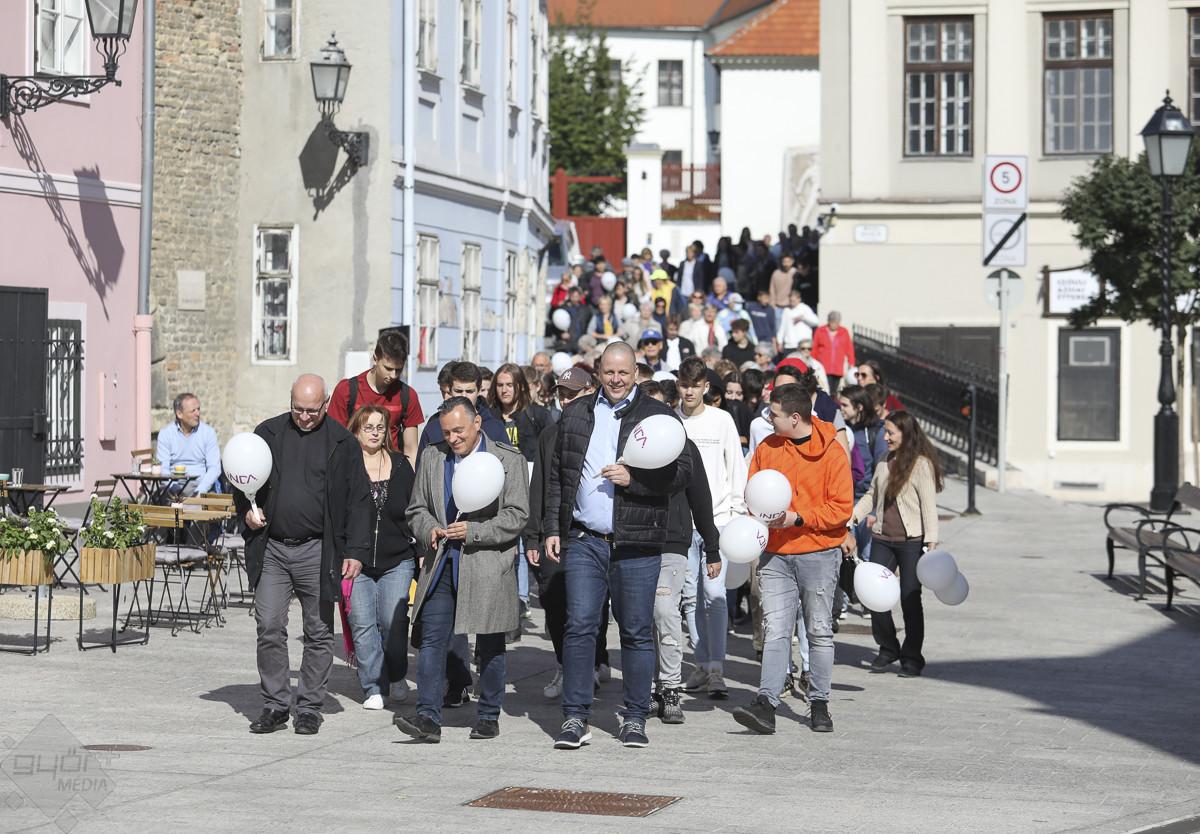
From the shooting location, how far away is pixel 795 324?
97.1 ft

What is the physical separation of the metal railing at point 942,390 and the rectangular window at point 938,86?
4121mm

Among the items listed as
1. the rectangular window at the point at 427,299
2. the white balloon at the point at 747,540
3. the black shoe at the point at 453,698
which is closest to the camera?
the white balloon at the point at 747,540

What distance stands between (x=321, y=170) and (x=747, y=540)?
14217mm

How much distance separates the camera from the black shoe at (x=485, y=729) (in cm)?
1061

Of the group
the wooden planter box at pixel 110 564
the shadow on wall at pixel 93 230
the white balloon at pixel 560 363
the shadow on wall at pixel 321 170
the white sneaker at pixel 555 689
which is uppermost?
the shadow on wall at pixel 321 170

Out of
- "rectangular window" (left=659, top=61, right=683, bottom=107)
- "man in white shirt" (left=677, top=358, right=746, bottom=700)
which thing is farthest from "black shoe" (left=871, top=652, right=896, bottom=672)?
"rectangular window" (left=659, top=61, right=683, bottom=107)

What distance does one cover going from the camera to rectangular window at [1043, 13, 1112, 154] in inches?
1414

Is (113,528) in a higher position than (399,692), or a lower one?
higher

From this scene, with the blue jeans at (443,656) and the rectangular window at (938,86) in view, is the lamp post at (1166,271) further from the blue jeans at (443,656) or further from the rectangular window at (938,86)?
the blue jeans at (443,656)

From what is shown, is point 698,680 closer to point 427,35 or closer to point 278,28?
point 278,28

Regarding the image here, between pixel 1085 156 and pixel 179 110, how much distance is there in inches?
714

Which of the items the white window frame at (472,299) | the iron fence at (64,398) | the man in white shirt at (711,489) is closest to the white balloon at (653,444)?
the man in white shirt at (711,489)

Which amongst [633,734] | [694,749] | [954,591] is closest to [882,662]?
[954,591]

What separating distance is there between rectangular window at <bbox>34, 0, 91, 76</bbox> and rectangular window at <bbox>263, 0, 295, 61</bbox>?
391 centimetres
